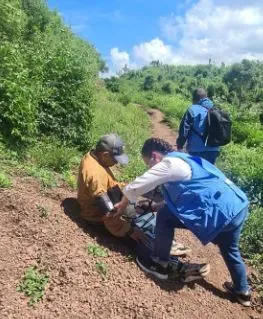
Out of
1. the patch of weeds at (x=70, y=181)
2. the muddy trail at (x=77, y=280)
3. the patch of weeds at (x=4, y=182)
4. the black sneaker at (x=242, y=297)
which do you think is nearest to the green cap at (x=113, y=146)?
the muddy trail at (x=77, y=280)

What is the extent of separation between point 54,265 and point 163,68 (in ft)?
480

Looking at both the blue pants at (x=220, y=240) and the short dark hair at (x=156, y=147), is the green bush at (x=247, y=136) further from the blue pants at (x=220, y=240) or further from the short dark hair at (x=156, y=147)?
the short dark hair at (x=156, y=147)

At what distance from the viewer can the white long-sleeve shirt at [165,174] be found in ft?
12.4

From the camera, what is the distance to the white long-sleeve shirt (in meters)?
3.79

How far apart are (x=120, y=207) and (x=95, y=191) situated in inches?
16.5

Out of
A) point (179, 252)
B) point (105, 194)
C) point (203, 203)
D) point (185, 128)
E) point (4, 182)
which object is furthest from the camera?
point (185, 128)

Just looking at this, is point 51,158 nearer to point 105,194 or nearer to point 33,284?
point 105,194

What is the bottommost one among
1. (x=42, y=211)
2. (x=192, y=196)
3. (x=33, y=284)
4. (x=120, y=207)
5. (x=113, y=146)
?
(x=33, y=284)

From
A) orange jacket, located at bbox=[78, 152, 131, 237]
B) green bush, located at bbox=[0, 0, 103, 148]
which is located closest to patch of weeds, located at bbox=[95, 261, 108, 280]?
orange jacket, located at bbox=[78, 152, 131, 237]

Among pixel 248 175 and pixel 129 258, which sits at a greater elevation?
pixel 248 175

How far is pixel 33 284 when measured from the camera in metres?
3.76

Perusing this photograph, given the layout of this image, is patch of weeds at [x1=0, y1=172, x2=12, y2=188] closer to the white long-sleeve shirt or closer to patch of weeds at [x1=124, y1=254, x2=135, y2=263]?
patch of weeds at [x1=124, y1=254, x2=135, y2=263]

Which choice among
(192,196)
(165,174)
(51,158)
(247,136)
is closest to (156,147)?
(165,174)

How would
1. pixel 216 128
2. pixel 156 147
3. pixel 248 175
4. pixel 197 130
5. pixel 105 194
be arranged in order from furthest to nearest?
pixel 248 175 < pixel 197 130 < pixel 216 128 < pixel 105 194 < pixel 156 147
